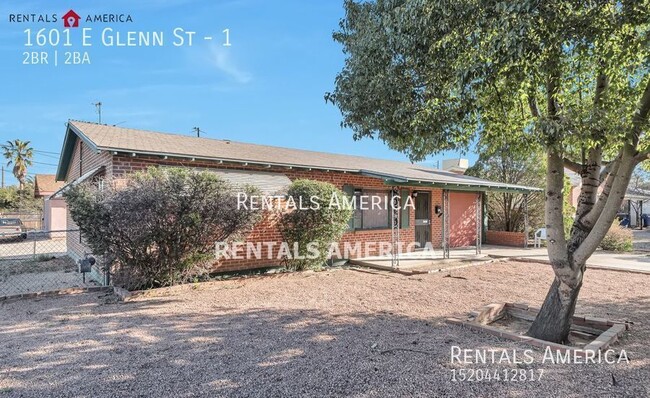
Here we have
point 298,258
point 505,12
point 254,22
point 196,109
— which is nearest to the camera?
point 505,12

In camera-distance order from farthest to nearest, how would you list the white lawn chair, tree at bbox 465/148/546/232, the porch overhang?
tree at bbox 465/148/546/232, the white lawn chair, the porch overhang

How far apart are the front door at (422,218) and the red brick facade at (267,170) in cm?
26

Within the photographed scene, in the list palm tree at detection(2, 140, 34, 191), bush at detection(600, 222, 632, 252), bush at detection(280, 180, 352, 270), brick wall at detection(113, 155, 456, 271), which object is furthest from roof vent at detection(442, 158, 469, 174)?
palm tree at detection(2, 140, 34, 191)

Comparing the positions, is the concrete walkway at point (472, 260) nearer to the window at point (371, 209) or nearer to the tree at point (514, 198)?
the window at point (371, 209)

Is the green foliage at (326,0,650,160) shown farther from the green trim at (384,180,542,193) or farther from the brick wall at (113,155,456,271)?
the brick wall at (113,155,456,271)

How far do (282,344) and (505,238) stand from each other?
59.3 ft

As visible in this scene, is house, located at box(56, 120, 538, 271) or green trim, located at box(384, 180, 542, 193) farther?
green trim, located at box(384, 180, 542, 193)

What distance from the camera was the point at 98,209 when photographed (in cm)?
776

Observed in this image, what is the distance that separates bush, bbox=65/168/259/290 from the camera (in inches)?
309

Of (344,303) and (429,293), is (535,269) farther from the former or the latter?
(344,303)

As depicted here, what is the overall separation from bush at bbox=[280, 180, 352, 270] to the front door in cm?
600

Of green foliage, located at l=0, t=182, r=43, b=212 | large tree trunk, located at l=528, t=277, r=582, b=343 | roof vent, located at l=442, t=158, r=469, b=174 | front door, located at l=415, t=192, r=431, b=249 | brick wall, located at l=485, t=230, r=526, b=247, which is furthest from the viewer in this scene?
green foliage, located at l=0, t=182, r=43, b=212

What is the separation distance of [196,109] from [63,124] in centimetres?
667

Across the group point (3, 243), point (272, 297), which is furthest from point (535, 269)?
point (3, 243)
